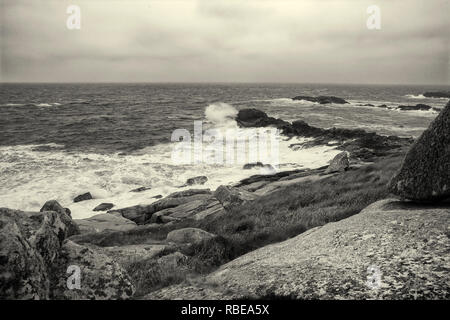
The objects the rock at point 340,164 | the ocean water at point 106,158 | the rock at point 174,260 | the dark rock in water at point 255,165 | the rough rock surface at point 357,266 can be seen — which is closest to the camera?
the rough rock surface at point 357,266

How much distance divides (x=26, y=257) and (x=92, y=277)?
144 cm

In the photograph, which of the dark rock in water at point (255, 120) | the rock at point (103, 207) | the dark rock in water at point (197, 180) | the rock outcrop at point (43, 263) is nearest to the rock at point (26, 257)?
the rock outcrop at point (43, 263)

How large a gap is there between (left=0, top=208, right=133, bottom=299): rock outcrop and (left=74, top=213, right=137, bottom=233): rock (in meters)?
12.6

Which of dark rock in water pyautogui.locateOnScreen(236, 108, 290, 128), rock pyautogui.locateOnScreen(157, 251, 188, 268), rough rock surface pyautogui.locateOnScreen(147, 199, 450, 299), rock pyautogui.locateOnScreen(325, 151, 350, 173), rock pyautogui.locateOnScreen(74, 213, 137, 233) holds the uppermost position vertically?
dark rock in water pyautogui.locateOnScreen(236, 108, 290, 128)

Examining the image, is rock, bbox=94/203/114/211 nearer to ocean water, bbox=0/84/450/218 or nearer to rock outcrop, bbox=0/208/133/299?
ocean water, bbox=0/84/450/218

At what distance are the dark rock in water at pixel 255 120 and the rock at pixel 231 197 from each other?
149ft

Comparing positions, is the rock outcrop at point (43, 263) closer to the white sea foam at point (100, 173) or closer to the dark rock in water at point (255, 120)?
the white sea foam at point (100, 173)

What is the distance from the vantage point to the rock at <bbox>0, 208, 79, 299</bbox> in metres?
4.94

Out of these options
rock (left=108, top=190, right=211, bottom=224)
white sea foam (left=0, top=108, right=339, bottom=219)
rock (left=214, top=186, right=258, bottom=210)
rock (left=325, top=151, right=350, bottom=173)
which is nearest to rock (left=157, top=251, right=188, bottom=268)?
rock (left=214, top=186, right=258, bottom=210)

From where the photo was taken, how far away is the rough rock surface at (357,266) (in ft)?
16.6

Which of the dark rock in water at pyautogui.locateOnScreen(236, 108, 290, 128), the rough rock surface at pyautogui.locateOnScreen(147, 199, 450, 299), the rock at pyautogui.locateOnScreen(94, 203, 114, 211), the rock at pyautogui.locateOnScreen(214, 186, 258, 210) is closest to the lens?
the rough rock surface at pyautogui.locateOnScreen(147, 199, 450, 299)

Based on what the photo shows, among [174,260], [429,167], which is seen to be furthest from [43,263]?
[429,167]
